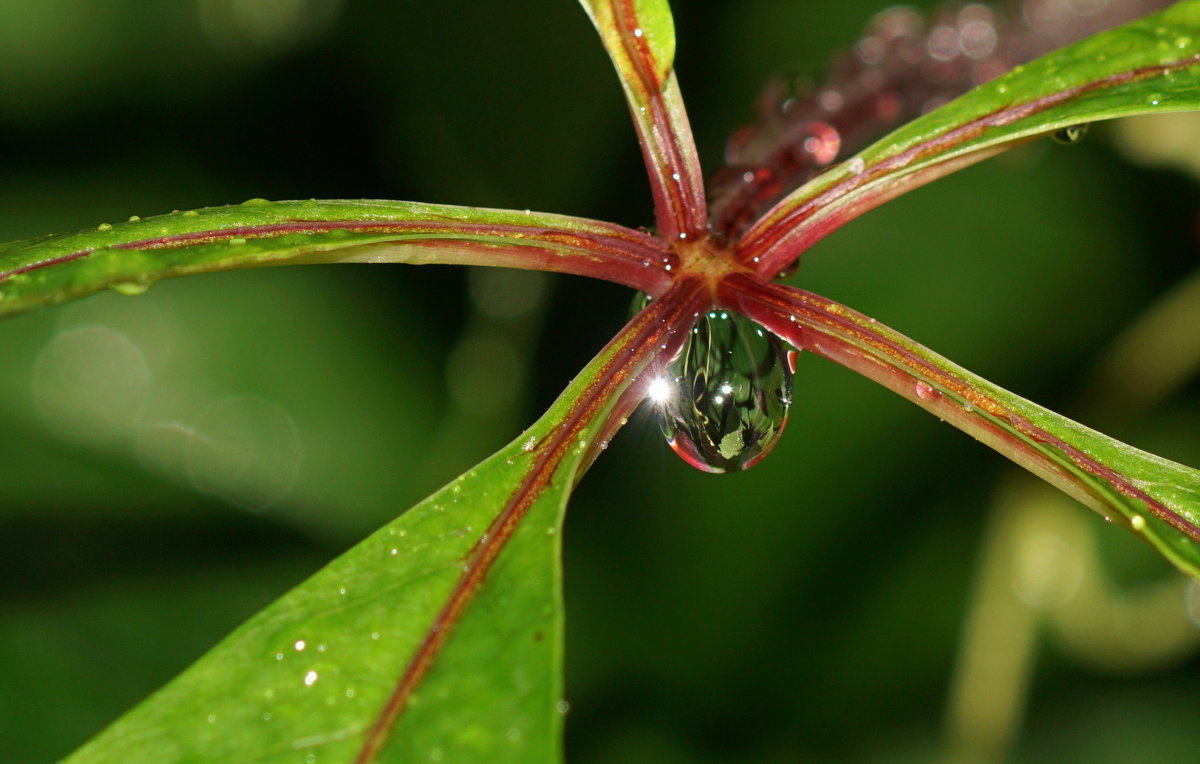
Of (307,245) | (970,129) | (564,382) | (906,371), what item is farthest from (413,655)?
(564,382)

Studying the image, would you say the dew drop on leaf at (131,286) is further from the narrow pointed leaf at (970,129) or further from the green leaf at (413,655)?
the narrow pointed leaf at (970,129)

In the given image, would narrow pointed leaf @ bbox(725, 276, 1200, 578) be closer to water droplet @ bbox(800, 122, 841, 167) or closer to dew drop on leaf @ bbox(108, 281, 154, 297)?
water droplet @ bbox(800, 122, 841, 167)

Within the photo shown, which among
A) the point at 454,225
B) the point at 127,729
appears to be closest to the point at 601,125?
the point at 454,225

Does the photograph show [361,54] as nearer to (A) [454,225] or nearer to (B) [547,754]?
(A) [454,225]

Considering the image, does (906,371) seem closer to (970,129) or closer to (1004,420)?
(1004,420)

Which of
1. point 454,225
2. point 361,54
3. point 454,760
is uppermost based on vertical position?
point 361,54

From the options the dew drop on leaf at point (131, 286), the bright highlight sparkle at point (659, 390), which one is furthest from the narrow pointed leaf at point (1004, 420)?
the dew drop on leaf at point (131, 286)
